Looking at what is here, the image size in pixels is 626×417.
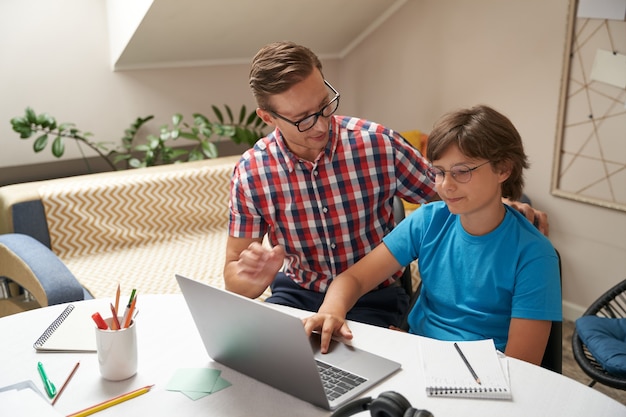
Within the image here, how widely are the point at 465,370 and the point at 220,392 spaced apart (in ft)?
1.44

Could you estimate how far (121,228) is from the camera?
305 centimetres

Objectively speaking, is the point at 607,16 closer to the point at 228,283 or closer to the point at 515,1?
the point at 515,1

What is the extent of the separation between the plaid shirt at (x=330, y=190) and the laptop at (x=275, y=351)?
22.1 inches

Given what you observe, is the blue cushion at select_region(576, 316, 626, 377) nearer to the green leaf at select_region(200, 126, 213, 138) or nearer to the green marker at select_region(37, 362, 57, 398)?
the green marker at select_region(37, 362, 57, 398)

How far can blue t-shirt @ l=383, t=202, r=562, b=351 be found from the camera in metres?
1.39

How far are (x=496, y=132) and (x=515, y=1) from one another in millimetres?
1787

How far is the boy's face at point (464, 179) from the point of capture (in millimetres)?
1437

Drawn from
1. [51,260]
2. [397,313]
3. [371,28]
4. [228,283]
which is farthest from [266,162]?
[371,28]


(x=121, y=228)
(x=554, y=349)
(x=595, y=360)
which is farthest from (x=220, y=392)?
(x=121, y=228)

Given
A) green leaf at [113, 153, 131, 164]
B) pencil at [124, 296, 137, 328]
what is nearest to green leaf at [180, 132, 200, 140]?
green leaf at [113, 153, 131, 164]

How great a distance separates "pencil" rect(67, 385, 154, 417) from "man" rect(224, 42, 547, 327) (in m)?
0.57

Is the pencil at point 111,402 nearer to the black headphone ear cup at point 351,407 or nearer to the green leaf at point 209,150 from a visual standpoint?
the black headphone ear cup at point 351,407

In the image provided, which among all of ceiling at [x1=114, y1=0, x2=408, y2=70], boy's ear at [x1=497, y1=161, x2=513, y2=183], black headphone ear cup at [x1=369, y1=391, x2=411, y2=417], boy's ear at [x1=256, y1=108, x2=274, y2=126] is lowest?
black headphone ear cup at [x1=369, y1=391, x2=411, y2=417]

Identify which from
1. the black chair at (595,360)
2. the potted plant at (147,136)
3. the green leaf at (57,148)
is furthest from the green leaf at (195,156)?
the black chair at (595,360)
